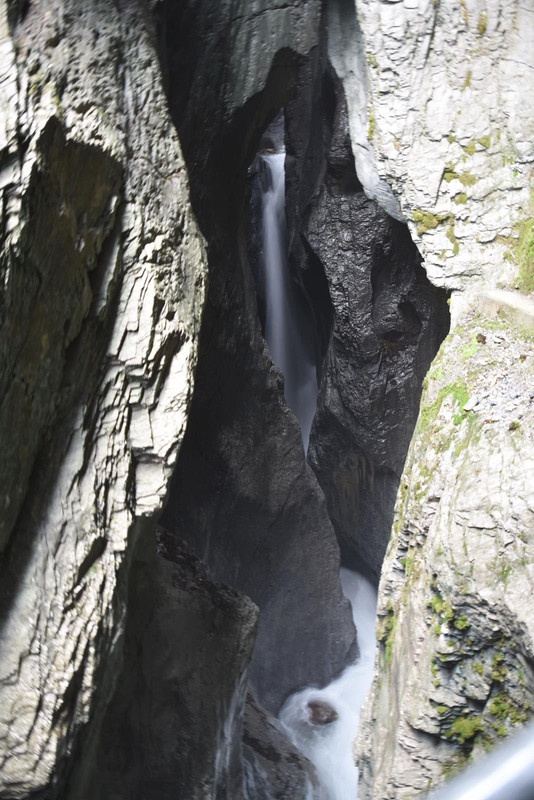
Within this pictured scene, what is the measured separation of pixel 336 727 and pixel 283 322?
5381 mm

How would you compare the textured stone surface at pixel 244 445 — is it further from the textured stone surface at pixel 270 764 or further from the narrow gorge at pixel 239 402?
the textured stone surface at pixel 270 764

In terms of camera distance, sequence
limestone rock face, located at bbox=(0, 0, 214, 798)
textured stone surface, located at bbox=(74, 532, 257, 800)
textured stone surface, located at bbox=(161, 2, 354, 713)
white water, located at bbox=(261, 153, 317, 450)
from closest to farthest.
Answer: limestone rock face, located at bbox=(0, 0, 214, 798) → textured stone surface, located at bbox=(74, 532, 257, 800) → textured stone surface, located at bbox=(161, 2, 354, 713) → white water, located at bbox=(261, 153, 317, 450)

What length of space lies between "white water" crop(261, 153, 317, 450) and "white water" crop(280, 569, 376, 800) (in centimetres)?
323

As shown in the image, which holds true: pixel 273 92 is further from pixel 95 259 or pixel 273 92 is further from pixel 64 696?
pixel 64 696

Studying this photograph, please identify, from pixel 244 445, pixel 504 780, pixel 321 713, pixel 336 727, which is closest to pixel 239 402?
pixel 244 445

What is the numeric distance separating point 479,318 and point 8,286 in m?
3.17

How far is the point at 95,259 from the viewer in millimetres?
3582

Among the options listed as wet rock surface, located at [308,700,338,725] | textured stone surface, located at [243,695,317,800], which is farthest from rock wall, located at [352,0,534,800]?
wet rock surface, located at [308,700,338,725]

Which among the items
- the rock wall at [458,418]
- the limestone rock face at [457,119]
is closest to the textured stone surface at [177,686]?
the rock wall at [458,418]

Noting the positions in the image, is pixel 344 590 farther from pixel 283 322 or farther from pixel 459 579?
pixel 459 579

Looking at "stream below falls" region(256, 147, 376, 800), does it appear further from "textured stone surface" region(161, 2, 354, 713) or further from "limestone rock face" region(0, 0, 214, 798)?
"limestone rock face" region(0, 0, 214, 798)

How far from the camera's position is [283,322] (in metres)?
9.84

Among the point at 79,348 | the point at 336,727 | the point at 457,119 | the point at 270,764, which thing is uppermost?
the point at 457,119

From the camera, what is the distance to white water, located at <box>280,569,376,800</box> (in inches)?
268
